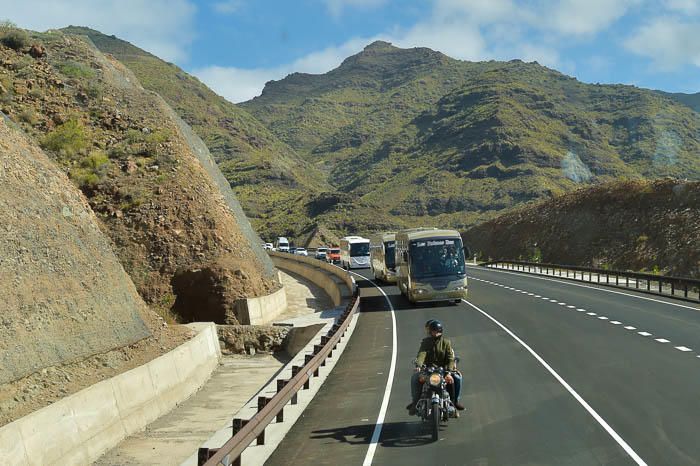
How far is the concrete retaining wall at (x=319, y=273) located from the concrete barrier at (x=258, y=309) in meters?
3.98

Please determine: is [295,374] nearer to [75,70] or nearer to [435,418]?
[435,418]

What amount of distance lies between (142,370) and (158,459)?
3.16 m

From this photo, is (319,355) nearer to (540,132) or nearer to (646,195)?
(646,195)

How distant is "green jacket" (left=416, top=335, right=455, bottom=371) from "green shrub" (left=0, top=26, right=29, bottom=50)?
50.5 m

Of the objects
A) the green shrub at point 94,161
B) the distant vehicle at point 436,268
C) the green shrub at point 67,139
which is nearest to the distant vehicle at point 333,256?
the green shrub at point 67,139

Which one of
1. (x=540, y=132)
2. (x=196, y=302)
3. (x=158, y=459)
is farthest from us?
(x=540, y=132)

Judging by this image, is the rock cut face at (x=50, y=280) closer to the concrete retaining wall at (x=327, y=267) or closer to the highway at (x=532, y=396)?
the highway at (x=532, y=396)

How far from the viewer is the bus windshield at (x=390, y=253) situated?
49.5 meters

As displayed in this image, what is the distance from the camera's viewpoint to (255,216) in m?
165

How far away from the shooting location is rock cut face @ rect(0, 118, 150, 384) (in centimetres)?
1853

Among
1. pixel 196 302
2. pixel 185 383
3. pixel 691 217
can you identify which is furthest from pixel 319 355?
pixel 691 217

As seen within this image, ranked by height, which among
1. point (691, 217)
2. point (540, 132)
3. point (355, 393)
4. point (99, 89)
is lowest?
point (355, 393)

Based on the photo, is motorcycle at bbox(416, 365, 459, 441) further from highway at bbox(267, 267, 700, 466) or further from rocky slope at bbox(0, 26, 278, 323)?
rocky slope at bbox(0, 26, 278, 323)

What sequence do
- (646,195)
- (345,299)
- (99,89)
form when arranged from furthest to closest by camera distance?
1. (646,195)
2. (99,89)
3. (345,299)
